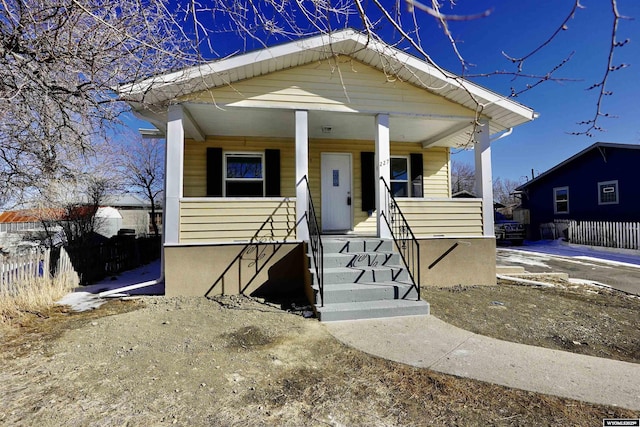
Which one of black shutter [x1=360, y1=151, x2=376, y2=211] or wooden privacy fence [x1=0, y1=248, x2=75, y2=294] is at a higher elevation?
black shutter [x1=360, y1=151, x2=376, y2=211]

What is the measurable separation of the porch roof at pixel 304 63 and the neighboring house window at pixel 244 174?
3.21 feet

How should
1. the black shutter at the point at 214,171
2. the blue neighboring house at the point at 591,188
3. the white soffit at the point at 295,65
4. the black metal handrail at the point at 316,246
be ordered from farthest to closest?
the blue neighboring house at the point at 591,188
the black shutter at the point at 214,171
the white soffit at the point at 295,65
the black metal handrail at the point at 316,246

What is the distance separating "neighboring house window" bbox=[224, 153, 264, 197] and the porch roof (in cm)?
98

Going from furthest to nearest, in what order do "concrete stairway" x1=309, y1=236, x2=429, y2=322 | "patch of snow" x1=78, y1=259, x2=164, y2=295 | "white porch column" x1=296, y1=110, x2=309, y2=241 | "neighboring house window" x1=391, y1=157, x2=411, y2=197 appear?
"neighboring house window" x1=391, y1=157, x2=411, y2=197, "patch of snow" x1=78, y1=259, x2=164, y2=295, "white porch column" x1=296, y1=110, x2=309, y2=241, "concrete stairway" x1=309, y1=236, x2=429, y2=322

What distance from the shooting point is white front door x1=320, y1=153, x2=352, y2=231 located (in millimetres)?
7746

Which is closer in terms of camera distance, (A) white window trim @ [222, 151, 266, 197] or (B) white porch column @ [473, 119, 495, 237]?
(B) white porch column @ [473, 119, 495, 237]

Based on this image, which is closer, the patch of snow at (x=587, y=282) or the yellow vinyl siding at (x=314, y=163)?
the patch of snow at (x=587, y=282)

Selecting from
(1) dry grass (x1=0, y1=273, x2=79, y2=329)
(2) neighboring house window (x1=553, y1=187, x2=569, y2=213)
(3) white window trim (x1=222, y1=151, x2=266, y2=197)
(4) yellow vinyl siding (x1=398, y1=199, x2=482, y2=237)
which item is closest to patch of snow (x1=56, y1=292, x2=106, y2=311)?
(1) dry grass (x1=0, y1=273, x2=79, y2=329)

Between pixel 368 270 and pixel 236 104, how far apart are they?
12.3 feet

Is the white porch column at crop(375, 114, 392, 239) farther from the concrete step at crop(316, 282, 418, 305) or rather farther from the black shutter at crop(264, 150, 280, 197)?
the black shutter at crop(264, 150, 280, 197)

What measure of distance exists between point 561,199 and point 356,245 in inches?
680

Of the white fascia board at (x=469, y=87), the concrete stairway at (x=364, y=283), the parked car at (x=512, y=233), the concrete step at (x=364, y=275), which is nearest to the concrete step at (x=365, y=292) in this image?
the concrete stairway at (x=364, y=283)

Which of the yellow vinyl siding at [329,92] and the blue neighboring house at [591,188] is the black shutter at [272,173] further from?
the blue neighboring house at [591,188]

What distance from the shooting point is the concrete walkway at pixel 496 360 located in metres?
2.45
